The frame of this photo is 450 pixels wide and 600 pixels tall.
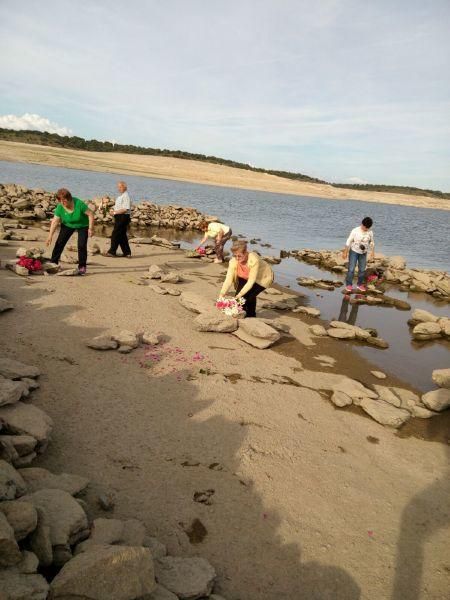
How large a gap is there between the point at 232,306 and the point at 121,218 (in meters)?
5.71

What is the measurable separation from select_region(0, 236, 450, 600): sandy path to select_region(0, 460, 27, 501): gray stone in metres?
0.94

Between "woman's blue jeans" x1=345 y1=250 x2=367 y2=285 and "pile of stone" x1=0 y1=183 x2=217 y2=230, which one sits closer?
"woman's blue jeans" x1=345 y1=250 x2=367 y2=285

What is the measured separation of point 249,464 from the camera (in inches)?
170

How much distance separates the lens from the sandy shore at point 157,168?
64688 mm

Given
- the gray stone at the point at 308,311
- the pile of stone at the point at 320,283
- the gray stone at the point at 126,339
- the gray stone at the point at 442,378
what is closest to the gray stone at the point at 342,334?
the gray stone at the point at 308,311

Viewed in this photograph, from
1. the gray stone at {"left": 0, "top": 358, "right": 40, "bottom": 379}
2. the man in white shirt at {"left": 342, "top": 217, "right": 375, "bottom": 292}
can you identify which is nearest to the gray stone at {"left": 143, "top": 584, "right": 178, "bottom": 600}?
the gray stone at {"left": 0, "top": 358, "right": 40, "bottom": 379}

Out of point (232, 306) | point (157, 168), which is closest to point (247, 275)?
point (232, 306)

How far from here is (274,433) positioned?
494 cm

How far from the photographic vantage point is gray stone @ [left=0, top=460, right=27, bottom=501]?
2732 millimetres

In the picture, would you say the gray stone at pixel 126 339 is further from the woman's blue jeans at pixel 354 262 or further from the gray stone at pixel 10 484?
the woman's blue jeans at pixel 354 262

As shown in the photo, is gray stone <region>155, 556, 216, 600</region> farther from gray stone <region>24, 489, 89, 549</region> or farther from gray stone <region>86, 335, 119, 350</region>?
gray stone <region>86, 335, 119, 350</region>

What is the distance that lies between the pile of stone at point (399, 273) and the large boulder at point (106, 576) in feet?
38.2

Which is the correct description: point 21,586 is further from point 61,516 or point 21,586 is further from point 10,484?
point 10,484

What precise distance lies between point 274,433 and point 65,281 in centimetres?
640
